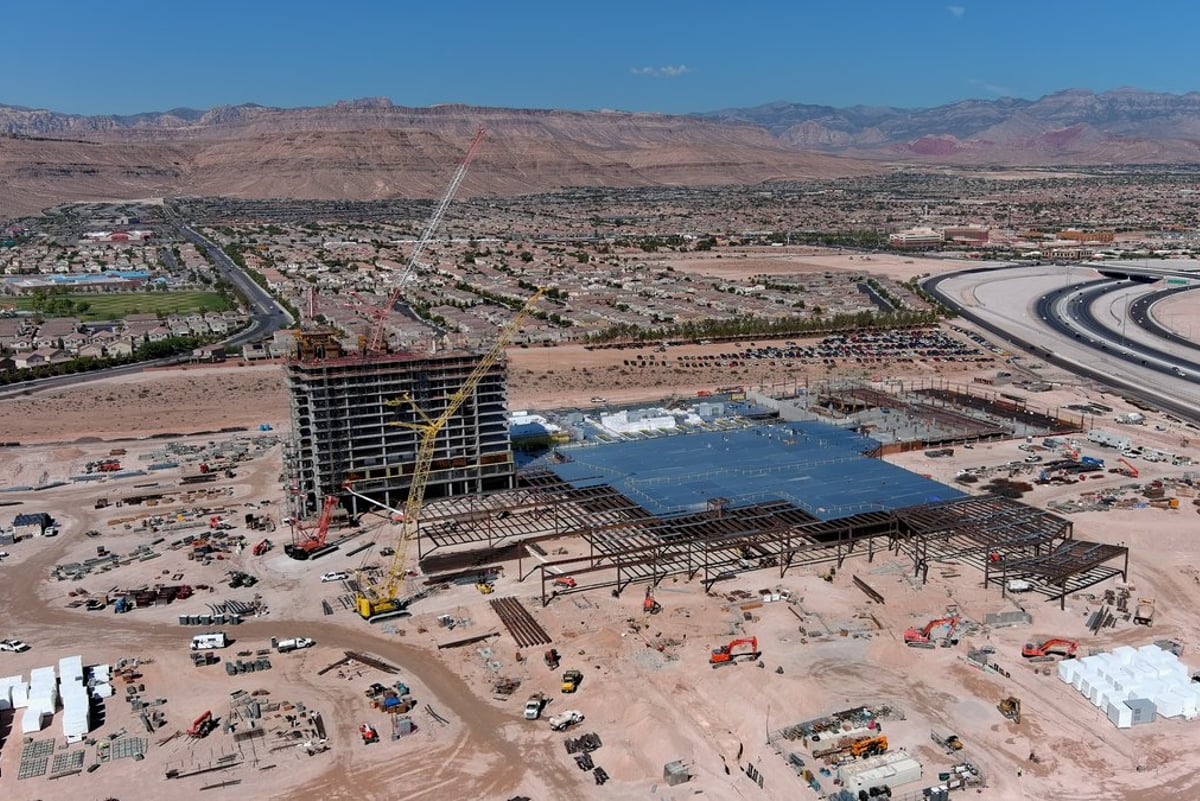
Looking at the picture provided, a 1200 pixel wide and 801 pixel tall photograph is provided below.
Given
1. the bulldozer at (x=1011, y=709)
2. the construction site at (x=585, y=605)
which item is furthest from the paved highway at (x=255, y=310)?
the bulldozer at (x=1011, y=709)

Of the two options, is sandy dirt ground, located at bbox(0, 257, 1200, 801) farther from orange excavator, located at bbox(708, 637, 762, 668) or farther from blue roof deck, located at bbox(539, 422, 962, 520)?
blue roof deck, located at bbox(539, 422, 962, 520)

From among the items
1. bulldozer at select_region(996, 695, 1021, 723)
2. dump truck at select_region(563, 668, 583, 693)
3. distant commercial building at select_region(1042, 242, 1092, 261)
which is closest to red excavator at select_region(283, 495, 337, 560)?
dump truck at select_region(563, 668, 583, 693)

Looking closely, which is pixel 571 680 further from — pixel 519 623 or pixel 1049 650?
pixel 1049 650

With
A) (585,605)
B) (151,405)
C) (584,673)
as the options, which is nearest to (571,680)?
(584,673)

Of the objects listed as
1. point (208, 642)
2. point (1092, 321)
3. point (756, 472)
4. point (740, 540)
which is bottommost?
point (208, 642)

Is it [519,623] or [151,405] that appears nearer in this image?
[519,623]

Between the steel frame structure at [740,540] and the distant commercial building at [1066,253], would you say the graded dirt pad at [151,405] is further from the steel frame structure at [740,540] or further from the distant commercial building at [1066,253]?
the distant commercial building at [1066,253]

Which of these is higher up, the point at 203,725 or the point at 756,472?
the point at 756,472

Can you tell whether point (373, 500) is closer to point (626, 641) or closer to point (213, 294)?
point (626, 641)
